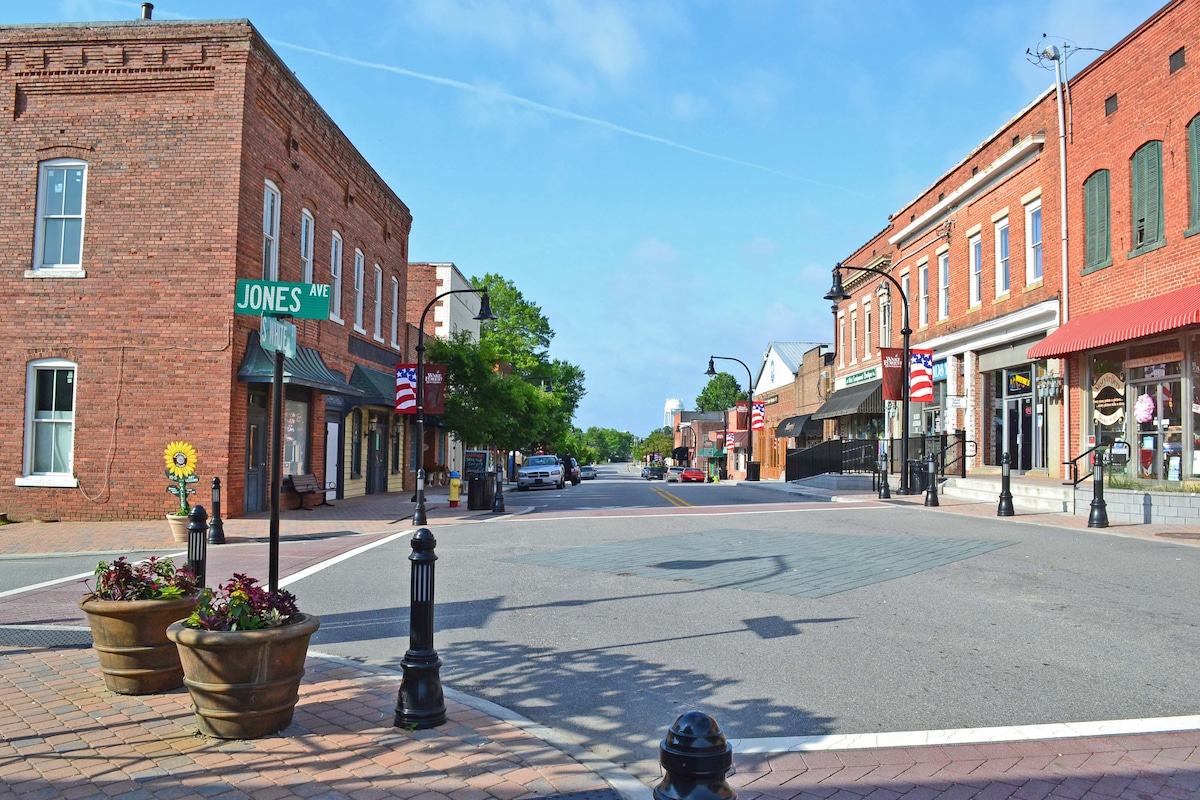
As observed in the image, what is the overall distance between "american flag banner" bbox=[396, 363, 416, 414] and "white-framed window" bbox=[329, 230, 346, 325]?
3.17 metres

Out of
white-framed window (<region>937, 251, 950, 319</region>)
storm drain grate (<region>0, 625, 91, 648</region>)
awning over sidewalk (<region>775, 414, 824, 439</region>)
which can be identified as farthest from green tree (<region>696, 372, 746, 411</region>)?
storm drain grate (<region>0, 625, 91, 648</region>)

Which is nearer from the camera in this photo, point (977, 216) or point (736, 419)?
point (977, 216)

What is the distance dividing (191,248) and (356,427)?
35.1ft

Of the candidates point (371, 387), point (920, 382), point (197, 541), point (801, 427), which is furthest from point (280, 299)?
point (801, 427)

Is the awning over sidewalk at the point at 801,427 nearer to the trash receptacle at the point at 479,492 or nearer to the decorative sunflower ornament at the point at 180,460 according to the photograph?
the trash receptacle at the point at 479,492

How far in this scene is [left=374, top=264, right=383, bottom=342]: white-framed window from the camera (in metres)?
30.2

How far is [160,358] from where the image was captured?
18219mm

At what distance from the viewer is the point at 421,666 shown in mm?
5102

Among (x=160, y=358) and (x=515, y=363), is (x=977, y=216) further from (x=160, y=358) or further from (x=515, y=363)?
(x=515, y=363)

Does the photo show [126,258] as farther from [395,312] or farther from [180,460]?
[395,312]

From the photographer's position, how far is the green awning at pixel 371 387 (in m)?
26.3

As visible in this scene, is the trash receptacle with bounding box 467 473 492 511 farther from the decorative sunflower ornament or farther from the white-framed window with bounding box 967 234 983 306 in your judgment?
the white-framed window with bounding box 967 234 983 306

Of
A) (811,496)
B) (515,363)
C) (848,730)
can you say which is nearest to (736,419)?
(515,363)

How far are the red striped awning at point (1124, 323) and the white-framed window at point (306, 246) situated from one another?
17875 mm
